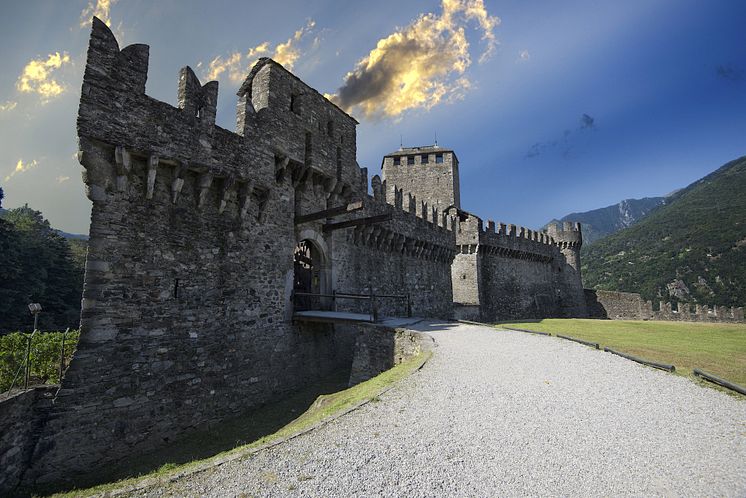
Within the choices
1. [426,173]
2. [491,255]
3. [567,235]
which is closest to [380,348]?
[491,255]

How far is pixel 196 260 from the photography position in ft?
30.2

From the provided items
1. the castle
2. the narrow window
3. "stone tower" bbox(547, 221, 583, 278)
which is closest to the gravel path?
the castle

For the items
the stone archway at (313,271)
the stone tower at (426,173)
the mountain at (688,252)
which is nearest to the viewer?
the stone archway at (313,271)

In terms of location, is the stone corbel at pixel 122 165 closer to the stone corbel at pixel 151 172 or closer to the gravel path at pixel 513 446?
the stone corbel at pixel 151 172

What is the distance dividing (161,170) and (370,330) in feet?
23.0

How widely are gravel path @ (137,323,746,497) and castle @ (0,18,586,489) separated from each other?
496cm

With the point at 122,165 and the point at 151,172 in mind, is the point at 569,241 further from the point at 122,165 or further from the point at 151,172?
the point at 122,165

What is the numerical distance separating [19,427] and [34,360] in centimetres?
143

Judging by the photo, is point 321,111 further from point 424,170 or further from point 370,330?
point 424,170

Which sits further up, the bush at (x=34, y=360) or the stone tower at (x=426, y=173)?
the stone tower at (x=426, y=173)

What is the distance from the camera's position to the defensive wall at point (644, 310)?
27.1 meters

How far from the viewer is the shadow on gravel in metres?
6.93

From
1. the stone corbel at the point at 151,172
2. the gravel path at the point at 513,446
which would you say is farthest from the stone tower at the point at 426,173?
the gravel path at the point at 513,446

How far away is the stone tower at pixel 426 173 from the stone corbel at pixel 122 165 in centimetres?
2742
